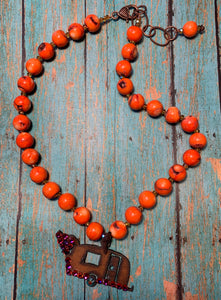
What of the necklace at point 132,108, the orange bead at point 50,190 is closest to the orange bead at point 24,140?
the necklace at point 132,108

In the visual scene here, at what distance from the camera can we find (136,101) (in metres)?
0.84

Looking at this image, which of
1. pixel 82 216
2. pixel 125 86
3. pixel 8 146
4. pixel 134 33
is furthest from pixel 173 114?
pixel 8 146

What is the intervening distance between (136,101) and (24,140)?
32cm

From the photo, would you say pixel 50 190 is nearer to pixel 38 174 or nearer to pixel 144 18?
pixel 38 174

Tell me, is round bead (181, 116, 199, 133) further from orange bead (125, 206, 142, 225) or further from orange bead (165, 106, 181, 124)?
orange bead (125, 206, 142, 225)

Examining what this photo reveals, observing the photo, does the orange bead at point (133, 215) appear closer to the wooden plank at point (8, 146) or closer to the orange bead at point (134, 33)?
the wooden plank at point (8, 146)

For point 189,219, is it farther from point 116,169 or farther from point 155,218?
point 116,169

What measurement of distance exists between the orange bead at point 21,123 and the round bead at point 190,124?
427 millimetres

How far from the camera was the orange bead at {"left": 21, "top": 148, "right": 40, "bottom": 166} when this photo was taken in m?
0.83

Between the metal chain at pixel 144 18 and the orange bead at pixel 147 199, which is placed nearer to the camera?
the orange bead at pixel 147 199

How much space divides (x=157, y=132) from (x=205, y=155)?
14 centimetres

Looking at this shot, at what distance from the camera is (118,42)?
92cm

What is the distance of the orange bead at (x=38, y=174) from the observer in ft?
2.69

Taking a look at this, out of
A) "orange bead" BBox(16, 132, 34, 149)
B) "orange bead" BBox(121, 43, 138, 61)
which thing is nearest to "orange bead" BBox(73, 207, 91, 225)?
"orange bead" BBox(16, 132, 34, 149)
